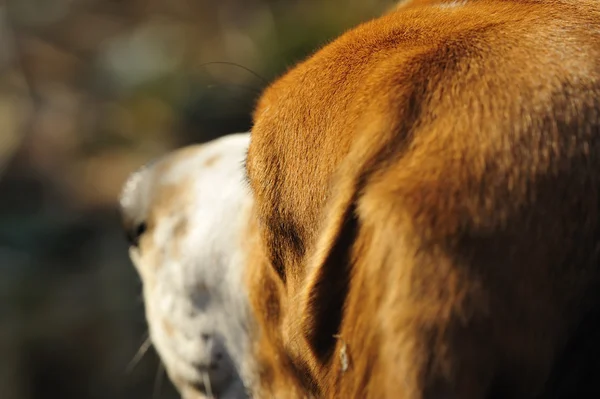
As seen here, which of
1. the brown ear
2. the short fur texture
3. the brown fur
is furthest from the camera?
the short fur texture

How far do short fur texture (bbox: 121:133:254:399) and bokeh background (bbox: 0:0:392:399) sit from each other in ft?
1.92

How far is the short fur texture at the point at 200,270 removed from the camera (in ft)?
6.35

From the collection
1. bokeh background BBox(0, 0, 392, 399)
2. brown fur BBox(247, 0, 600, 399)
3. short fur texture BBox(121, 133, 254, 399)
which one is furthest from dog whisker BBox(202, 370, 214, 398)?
bokeh background BBox(0, 0, 392, 399)

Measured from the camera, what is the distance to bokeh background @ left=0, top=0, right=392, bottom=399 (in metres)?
3.55

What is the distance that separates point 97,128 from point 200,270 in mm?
3102

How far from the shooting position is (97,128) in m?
4.84

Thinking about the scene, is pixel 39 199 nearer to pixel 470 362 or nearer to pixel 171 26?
pixel 171 26

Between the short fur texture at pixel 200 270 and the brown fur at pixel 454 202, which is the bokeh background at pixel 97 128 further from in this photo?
the brown fur at pixel 454 202

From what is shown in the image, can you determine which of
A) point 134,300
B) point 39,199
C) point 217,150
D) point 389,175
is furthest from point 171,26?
point 389,175

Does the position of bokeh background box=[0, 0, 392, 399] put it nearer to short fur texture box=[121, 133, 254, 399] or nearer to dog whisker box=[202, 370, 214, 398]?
short fur texture box=[121, 133, 254, 399]

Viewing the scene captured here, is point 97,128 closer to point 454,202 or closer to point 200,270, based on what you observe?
point 200,270

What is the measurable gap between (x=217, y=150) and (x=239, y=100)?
2279mm

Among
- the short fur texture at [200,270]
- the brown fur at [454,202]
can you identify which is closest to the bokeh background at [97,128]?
the short fur texture at [200,270]

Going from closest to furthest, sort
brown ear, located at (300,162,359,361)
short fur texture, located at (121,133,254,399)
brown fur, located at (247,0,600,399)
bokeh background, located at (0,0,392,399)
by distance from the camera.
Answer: brown fur, located at (247,0,600,399)
brown ear, located at (300,162,359,361)
short fur texture, located at (121,133,254,399)
bokeh background, located at (0,0,392,399)
